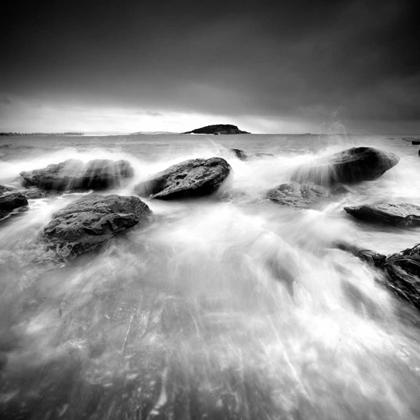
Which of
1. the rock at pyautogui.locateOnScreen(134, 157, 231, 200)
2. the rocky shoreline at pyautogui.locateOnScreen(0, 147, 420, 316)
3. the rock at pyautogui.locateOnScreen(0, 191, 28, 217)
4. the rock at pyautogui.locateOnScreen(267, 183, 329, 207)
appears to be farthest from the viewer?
the rock at pyautogui.locateOnScreen(134, 157, 231, 200)

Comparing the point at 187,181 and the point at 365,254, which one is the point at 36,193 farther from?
the point at 365,254

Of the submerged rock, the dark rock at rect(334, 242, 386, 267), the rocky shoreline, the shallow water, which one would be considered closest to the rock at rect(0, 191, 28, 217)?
the rocky shoreline

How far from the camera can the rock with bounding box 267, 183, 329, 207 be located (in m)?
7.36

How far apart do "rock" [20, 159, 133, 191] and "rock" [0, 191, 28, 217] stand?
2193mm

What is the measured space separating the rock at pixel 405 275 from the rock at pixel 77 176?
8878 mm

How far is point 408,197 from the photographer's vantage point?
8.14 metres

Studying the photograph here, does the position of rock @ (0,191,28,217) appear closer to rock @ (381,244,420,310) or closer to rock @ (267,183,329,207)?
rock @ (267,183,329,207)

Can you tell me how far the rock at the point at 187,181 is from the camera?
777cm

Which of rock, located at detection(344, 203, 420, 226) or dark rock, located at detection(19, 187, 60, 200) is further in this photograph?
dark rock, located at detection(19, 187, 60, 200)

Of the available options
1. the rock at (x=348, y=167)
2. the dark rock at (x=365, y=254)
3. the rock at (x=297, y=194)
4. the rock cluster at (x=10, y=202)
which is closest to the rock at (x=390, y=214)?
the dark rock at (x=365, y=254)

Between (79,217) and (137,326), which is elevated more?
(79,217)

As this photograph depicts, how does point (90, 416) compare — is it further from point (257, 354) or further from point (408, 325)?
point (408, 325)

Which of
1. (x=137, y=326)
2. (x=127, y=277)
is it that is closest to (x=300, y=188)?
(x=127, y=277)

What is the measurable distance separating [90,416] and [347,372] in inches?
88.5
